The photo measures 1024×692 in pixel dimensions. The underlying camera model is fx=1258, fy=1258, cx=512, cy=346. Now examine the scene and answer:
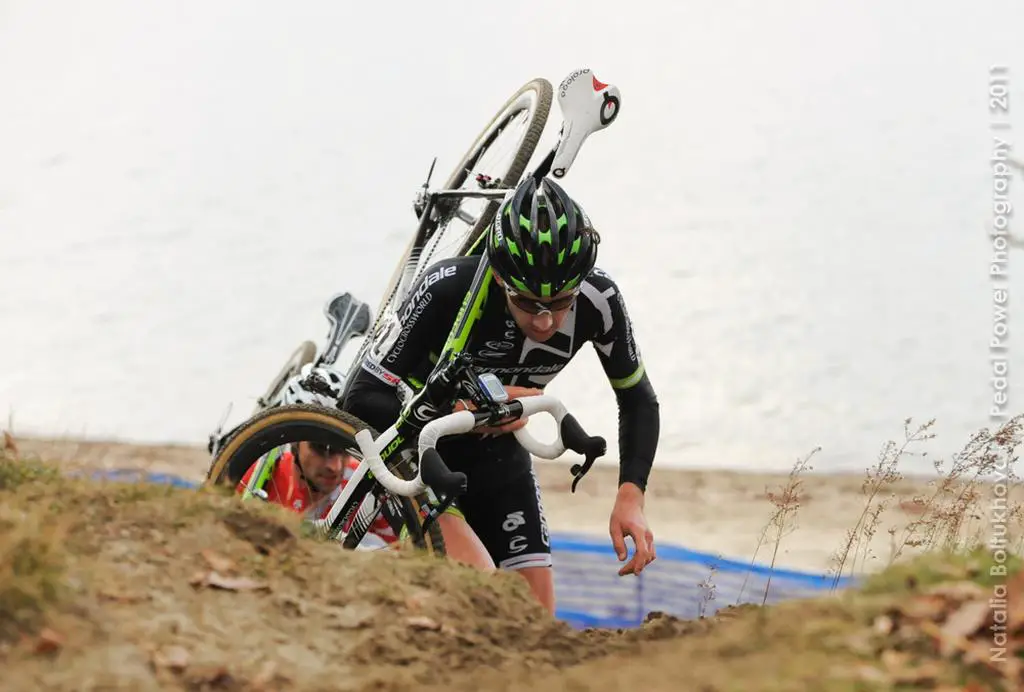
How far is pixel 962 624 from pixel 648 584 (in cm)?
473

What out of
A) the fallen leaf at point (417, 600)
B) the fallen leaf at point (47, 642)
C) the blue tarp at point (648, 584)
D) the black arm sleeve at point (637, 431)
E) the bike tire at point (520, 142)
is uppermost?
the bike tire at point (520, 142)

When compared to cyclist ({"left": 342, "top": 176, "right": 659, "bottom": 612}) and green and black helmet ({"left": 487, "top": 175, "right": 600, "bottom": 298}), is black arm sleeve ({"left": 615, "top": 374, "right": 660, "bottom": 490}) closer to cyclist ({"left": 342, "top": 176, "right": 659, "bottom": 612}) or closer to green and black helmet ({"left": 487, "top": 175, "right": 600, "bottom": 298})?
cyclist ({"left": 342, "top": 176, "right": 659, "bottom": 612})

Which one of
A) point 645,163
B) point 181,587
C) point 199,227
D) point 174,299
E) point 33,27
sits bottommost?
point 181,587

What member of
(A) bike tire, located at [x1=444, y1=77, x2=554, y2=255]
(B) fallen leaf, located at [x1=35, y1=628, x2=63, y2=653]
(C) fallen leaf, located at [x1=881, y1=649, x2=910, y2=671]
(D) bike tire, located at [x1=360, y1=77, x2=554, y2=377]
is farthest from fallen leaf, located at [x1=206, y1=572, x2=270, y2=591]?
(A) bike tire, located at [x1=444, y1=77, x2=554, y2=255]

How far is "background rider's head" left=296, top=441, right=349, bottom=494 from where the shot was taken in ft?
13.7

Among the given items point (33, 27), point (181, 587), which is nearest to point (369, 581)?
point (181, 587)

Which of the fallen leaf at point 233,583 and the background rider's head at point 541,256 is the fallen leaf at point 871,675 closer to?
the fallen leaf at point 233,583

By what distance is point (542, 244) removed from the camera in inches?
147

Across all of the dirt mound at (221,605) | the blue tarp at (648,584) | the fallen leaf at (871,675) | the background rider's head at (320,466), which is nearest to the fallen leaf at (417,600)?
the dirt mound at (221,605)

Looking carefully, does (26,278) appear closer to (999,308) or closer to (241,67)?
(241,67)

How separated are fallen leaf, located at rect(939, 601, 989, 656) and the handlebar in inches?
49.8

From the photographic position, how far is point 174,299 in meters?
9.92

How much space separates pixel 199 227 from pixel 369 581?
7905 millimetres

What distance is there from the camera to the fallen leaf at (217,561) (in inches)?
105
